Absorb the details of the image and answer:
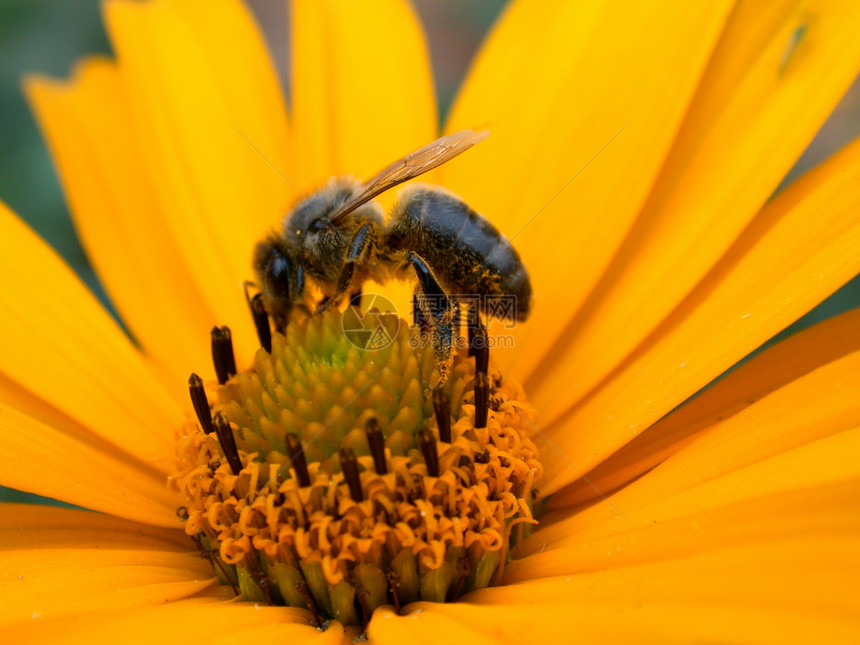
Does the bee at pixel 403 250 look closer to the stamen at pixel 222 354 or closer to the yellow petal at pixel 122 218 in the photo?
the stamen at pixel 222 354

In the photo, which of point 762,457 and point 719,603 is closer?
point 719,603

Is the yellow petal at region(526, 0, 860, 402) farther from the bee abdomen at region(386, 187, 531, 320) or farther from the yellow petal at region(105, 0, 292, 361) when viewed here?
the yellow petal at region(105, 0, 292, 361)

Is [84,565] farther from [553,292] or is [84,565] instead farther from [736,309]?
[736,309]

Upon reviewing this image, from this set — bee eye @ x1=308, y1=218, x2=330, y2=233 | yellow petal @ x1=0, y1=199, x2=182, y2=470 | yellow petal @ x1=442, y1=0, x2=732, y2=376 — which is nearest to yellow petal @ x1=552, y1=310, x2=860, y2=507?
yellow petal @ x1=442, y1=0, x2=732, y2=376

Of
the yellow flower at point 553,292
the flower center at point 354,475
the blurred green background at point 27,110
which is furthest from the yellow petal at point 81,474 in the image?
the blurred green background at point 27,110

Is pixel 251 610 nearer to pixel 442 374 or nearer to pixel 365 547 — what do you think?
pixel 365 547

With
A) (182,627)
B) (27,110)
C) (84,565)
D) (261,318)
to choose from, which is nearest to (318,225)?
(261,318)
